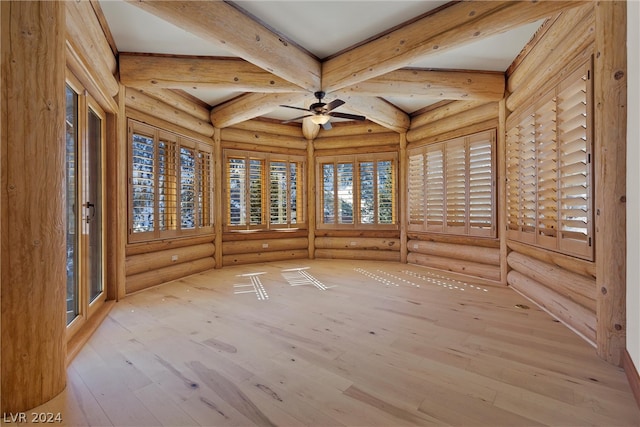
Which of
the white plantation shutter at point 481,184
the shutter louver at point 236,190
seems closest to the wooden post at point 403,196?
the white plantation shutter at point 481,184

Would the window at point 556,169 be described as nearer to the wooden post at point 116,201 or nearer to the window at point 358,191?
the window at point 358,191

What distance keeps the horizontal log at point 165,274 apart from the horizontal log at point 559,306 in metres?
5.05

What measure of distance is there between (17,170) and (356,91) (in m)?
3.68

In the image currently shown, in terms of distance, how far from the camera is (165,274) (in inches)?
184

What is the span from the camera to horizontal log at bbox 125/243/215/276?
13.6ft

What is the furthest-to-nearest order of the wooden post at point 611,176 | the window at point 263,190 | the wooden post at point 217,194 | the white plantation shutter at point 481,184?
1. the window at point 263,190
2. the wooden post at point 217,194
3. the white plantation shutter at point 481,184
4. the wooden post at point 611,176

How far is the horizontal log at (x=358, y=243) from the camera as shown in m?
6.37

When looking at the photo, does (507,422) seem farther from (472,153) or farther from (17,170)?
(472,153)

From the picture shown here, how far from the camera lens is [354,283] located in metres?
4.62

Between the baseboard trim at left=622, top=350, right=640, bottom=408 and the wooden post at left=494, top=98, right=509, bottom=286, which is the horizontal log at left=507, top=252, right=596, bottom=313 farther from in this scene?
the baseboard trim at left=622, top=350, right=640, bottom=408

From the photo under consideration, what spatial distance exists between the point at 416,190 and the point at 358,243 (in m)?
1.71

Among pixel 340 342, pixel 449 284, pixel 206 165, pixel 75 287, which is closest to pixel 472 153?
pixel 449 284

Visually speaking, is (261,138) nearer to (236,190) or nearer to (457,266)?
(236,190)

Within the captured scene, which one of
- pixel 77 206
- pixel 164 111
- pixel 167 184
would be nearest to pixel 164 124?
pixel 164 111
